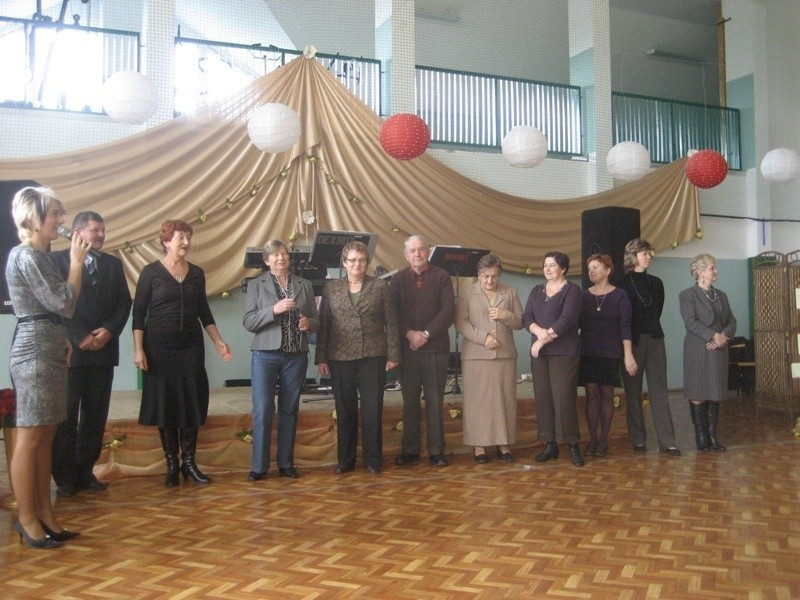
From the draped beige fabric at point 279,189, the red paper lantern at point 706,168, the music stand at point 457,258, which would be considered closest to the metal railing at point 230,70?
the draped beige fabric at point 279,189

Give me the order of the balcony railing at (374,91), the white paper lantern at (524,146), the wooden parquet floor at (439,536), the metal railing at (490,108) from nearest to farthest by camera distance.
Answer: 1. the wooden parquet floor at (439,536)
2. the white paper lantern at (524,146)
3. the balcony railing at (374,91)
4. the metal railing at (490,108)

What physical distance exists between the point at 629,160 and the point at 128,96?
4.25 metres

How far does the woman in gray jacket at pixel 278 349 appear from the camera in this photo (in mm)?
4516

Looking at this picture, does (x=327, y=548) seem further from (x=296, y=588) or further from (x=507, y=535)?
(x=507, y=535)

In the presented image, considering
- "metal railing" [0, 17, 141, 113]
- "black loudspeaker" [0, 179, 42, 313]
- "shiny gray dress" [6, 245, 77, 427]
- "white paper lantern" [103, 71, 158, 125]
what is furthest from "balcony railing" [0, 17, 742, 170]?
"shiny gray dress" [6, 245, 77, 427]

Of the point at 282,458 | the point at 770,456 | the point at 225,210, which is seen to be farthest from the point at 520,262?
the point at 282,458

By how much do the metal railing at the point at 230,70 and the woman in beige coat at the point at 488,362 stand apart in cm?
353

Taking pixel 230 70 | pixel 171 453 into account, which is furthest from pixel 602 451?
pixel 230 70

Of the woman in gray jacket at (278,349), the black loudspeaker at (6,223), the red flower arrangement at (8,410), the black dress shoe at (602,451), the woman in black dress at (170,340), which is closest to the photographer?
the red flower arrangement at (8,410)

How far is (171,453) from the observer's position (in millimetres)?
4422

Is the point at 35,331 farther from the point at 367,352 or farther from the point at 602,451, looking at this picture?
the point at 602,451

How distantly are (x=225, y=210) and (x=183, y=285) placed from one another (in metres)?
3.10

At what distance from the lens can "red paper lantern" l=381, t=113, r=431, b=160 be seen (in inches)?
247

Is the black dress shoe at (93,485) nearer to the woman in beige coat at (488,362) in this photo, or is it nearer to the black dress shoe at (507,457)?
the woman in beige coat at (488,362)
